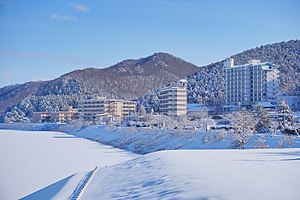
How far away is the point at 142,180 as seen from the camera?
8.16m

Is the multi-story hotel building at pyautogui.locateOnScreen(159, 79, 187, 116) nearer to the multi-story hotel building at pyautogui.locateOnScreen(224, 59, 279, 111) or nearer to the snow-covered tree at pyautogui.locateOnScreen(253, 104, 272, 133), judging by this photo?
the multi-story hotel building at pyautogui.locateOnScreen(224, 59, 279, 111)

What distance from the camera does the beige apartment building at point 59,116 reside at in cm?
8075

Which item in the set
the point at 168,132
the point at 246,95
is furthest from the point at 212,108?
the point at 168,132

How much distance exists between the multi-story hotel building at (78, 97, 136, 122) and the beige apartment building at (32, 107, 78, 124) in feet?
16.0

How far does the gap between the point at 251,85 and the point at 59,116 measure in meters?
41.6

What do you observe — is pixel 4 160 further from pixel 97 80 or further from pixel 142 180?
pixel 97 80

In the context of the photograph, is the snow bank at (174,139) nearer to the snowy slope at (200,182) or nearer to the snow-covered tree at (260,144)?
the snow-covered tree at (260,144)

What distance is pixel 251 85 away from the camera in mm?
62250

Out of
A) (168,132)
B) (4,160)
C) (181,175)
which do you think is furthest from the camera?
(168,132)

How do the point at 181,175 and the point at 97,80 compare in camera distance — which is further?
the point at 97,80

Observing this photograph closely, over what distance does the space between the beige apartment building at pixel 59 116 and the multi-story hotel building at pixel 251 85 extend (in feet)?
113

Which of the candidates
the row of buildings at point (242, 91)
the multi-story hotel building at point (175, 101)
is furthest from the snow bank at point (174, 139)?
the row of buildings at point (242, 91)

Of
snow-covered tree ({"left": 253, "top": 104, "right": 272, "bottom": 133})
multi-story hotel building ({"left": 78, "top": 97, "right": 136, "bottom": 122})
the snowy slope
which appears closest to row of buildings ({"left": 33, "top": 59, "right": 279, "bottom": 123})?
multi-story hotel building ({"left": 78, "top": 97, "right": 136, "bottom": 122})

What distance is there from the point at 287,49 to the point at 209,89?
28.9m
